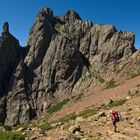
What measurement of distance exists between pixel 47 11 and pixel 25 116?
6969 cm

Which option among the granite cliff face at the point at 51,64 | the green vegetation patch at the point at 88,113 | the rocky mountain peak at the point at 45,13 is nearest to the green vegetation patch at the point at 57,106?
the granite cliff face at the point at 51,64

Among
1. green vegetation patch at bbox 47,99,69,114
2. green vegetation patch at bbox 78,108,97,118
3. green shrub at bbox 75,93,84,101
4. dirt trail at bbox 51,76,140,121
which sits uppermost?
green shrub at bbox 75,93,84,101

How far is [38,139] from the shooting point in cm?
3319

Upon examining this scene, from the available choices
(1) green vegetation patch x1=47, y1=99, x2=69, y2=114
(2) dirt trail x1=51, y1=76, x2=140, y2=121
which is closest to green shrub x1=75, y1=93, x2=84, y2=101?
(1) green vegetation patch x1=47, y1=99, x2=69, y2=114

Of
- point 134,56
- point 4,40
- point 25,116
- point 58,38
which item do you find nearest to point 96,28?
point 58,38

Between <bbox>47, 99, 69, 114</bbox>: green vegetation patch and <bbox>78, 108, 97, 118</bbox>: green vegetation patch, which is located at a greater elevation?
<bbox>47, 99, 69, 114</bbox>: green vegetation patch

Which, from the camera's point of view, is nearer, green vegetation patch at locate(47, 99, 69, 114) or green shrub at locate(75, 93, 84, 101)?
green shrub at locate(75, 93, 84, 101)

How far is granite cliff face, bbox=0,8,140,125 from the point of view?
157 m

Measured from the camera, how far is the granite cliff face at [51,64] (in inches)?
6196

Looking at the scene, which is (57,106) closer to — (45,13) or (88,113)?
(45,13)

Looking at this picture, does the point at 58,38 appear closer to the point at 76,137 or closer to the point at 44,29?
the point at 44,29

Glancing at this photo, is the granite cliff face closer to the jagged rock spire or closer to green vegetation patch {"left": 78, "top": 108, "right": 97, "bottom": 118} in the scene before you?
the jagged rock spire

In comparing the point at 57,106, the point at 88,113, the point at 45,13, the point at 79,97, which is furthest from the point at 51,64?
the point at 88,113

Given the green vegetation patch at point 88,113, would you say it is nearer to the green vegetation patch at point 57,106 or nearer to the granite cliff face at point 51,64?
the green vegetation patch at point 57,106
